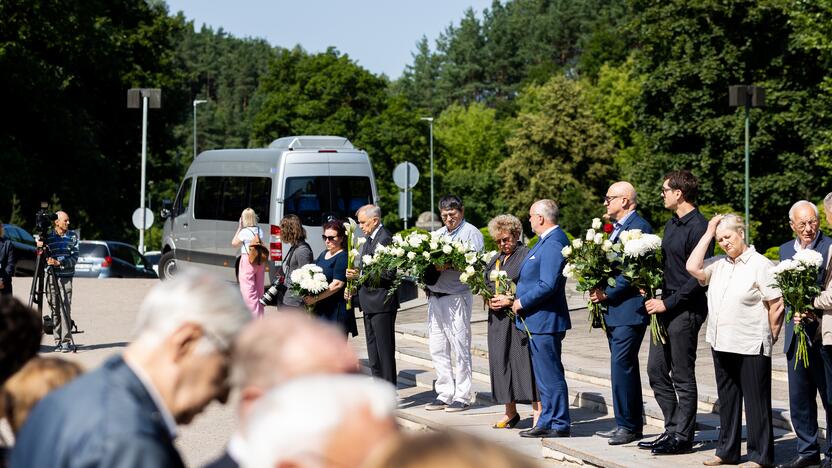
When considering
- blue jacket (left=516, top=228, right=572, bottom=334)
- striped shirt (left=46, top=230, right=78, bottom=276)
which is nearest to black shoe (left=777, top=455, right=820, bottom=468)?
blue jacket (left=516, top=228, right=572, bottom=334)

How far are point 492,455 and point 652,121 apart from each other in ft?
153

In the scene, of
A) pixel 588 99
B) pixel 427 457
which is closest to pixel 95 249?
pixel 427 457

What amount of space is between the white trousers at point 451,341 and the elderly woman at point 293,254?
1.32 metres

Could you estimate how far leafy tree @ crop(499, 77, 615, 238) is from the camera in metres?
68.5

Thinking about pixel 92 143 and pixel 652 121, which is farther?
pixel 652 121

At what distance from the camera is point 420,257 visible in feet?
35.5

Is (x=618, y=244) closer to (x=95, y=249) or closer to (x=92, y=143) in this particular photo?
(x=95, y=249)

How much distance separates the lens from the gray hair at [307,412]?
2.03 meters

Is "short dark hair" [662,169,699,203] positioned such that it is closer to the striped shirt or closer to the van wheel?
the striped shirt

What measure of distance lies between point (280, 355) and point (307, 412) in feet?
1.24

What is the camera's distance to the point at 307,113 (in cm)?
6931

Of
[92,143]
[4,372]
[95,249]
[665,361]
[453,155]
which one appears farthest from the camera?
[453,155]

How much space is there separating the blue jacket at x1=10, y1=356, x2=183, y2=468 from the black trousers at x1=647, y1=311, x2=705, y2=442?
21.4 ft

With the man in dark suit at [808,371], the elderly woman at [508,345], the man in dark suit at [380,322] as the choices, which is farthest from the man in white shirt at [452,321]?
the man in dark suit at [808,371]
